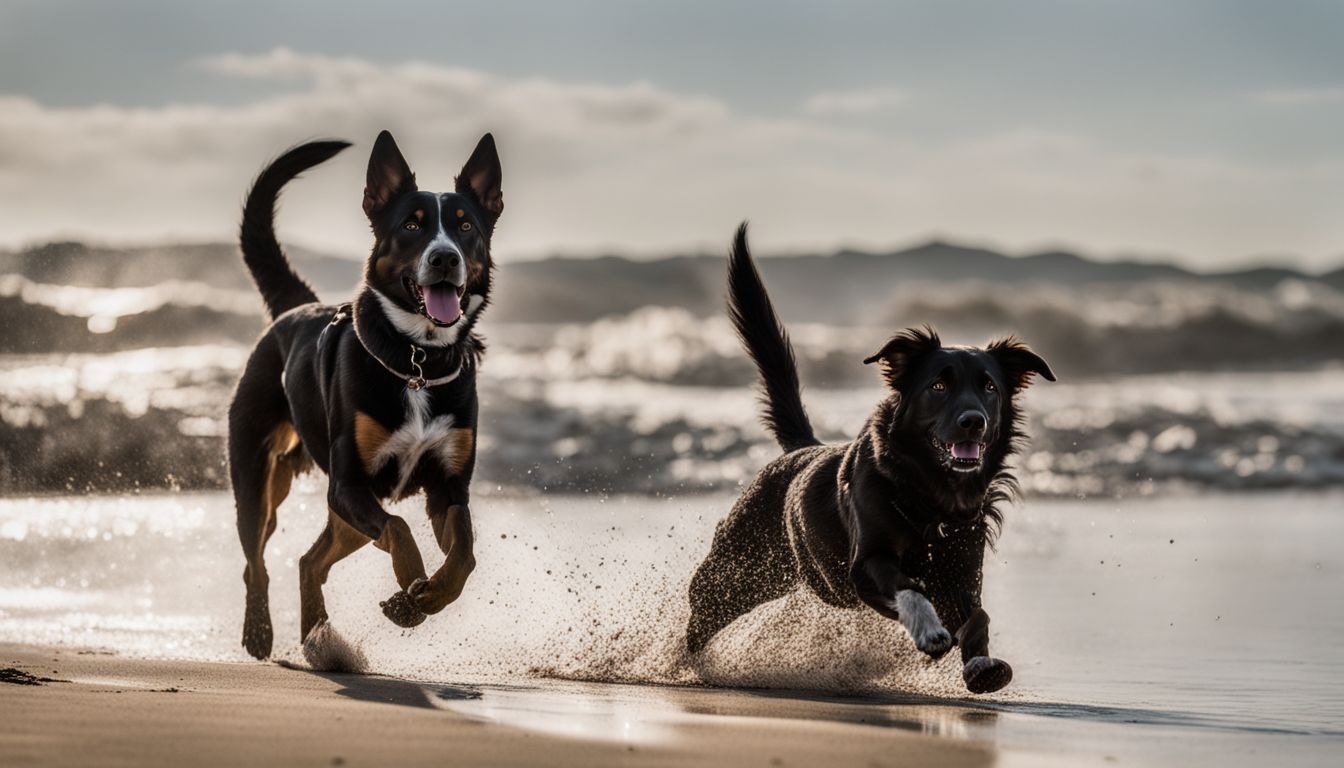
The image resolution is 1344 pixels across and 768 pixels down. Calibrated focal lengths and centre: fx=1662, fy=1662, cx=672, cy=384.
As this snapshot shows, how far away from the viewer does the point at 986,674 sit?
5.24 metres

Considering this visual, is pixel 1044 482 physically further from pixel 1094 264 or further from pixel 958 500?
pixel 1094 264

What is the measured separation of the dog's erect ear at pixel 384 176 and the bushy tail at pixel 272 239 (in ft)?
4.46

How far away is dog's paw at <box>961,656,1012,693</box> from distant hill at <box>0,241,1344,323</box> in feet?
68.0

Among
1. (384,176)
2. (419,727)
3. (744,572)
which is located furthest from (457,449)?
(419,727)

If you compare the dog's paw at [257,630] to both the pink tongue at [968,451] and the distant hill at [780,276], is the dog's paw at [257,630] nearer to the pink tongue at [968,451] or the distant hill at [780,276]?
the pink tongue at [968,451]

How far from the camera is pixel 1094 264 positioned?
6253cm

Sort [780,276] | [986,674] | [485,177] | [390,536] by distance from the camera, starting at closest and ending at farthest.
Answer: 1. [986,674]
2. [390,536]
3. [485,177]
4. [780,276]

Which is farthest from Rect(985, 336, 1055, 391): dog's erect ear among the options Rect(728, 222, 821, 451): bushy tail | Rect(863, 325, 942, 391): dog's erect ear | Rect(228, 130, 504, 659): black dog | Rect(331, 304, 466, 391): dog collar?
Rect(331, 304, 466, 391): dog collar

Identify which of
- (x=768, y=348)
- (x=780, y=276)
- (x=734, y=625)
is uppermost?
(x=780, y=276)

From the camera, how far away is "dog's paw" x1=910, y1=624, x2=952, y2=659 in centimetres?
538

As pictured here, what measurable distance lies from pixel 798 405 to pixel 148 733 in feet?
12.7

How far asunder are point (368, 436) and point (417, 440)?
171mm

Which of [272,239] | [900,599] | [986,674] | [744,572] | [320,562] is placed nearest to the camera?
[986,674]

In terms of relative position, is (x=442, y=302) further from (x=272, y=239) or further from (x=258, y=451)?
(x=272, y=239)
